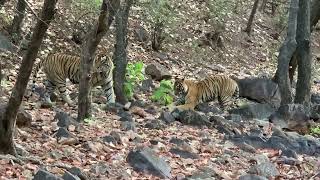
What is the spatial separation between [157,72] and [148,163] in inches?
352

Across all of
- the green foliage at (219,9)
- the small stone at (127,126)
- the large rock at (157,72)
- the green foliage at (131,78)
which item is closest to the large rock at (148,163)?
the small stone at (127,126)

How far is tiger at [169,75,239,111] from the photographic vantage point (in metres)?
12.9

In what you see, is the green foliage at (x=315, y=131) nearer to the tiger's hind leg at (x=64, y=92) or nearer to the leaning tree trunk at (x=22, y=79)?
the tiger's hind leg at (x=64, y=92)

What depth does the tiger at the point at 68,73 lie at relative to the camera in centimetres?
1145

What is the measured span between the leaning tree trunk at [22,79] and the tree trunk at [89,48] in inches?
72.8

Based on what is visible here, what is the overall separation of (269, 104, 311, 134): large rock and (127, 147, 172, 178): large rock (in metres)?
5.29

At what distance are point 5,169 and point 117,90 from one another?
6193 millimetres

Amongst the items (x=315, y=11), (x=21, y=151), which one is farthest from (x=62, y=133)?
(x=315, y=11)

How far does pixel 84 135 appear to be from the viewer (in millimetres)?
8039

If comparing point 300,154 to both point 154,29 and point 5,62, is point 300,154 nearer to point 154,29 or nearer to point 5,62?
point 5,62

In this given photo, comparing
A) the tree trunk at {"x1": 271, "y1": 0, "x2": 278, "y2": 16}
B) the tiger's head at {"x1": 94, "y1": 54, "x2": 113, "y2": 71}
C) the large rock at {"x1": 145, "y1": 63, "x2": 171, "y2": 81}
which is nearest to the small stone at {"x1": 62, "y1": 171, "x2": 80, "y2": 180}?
the tiger's head at {"x1": 94, "y1": 54, "x2": 113, "y2": 71}

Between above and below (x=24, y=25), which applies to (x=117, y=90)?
below

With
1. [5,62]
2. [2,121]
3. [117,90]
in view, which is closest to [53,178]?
[2,121]

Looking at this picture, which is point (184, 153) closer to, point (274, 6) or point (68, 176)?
point (68, 176)
